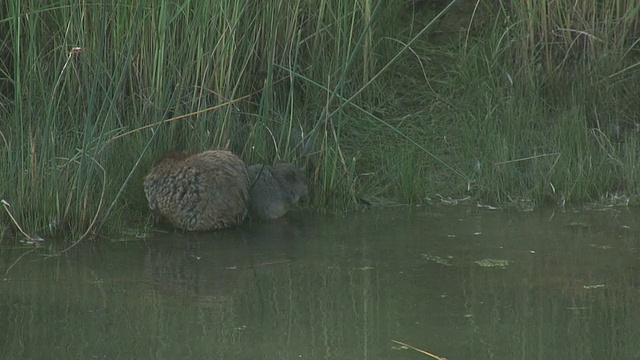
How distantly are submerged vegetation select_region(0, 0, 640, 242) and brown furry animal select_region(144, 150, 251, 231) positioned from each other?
19 cm

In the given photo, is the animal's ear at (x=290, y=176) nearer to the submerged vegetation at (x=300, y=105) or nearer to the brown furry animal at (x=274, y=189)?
the brown furry animal at (x=274, y=189)

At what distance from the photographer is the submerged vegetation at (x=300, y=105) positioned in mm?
6316

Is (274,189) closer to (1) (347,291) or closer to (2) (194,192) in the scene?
(2) (194,192)

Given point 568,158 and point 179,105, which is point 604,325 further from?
point 179,105

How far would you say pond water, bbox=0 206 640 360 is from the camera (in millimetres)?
4605

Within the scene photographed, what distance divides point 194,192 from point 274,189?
1.55 ft

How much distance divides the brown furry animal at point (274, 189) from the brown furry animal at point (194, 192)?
0.69 feet

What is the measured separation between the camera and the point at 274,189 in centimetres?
665

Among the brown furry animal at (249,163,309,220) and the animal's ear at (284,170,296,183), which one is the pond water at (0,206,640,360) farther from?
the animal's ear at (284,170,296,183)

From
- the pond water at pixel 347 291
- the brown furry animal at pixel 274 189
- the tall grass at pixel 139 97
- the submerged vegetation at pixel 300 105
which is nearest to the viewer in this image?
the pond water at pixel 347 291

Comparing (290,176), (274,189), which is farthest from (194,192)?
(290,176)

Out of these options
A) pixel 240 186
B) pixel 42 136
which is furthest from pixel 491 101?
pixel 42 136

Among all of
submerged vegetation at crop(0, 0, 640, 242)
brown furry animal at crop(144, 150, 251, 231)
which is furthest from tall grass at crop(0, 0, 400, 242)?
brown furry animal at crop(144, 150, 251, 231)

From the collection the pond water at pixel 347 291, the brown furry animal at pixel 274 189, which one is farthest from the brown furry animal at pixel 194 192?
the brown furry animal at pixel 274 189
